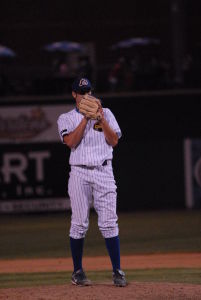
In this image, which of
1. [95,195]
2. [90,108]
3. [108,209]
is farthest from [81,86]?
[108,209]

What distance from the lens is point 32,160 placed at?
15469mm

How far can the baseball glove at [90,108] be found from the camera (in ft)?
21.6

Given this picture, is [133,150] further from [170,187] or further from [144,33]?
[144,33]

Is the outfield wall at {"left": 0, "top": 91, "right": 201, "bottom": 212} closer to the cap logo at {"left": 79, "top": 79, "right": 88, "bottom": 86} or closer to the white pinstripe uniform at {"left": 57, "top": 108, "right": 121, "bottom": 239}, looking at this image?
the cap logo at {"left": 79, "top": 79, "right": 88, "bottom": 86}

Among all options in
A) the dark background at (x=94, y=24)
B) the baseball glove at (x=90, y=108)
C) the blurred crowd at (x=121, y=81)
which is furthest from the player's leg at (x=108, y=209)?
the dark background at (x=94, y=24)

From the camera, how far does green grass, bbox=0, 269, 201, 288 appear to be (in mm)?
7703

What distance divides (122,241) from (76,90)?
5356 millimetres

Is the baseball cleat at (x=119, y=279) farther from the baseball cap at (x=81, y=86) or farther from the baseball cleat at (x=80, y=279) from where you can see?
the baseball cap at (x=81, y=86)

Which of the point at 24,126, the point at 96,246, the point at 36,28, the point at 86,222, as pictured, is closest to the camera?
the point at 86,222

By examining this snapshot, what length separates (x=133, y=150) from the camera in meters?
15.7

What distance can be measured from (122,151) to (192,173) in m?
1.38

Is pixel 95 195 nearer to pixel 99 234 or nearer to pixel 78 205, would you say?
pixel 78 205

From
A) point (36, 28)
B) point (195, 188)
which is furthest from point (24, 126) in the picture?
point (36, 28)

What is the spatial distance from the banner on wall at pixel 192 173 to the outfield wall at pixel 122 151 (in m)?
0.09
